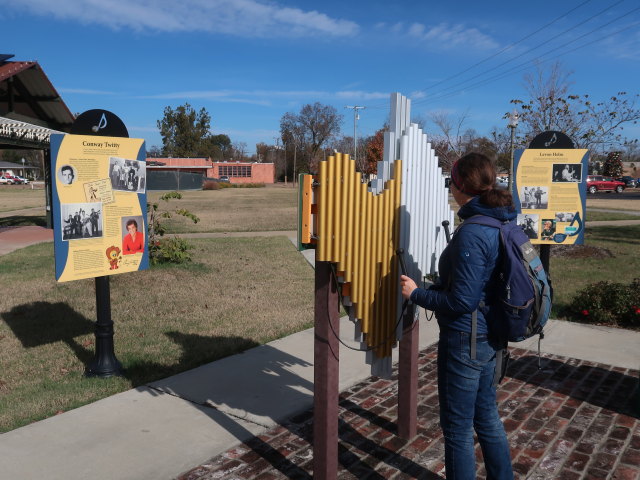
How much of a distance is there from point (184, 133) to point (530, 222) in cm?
9412

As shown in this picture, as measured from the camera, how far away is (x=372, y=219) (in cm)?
321

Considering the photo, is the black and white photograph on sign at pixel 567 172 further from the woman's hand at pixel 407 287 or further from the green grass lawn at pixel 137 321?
the woman's hand at pixel 407 287

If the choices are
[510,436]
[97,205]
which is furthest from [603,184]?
[97,205]

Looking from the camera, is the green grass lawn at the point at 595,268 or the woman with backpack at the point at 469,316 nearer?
the woman with backpack at the point at 469,316

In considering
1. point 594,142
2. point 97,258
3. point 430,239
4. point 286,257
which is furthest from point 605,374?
point 594,142

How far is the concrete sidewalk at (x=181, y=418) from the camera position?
3.55 m

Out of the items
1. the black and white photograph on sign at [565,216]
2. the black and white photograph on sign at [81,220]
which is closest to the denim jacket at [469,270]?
the black and white photograph on sign at [81,220]

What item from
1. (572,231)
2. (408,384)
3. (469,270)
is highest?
(469,270)

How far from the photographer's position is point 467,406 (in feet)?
9.05

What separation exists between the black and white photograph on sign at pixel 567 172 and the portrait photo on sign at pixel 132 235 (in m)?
5.32

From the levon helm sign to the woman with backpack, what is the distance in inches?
194

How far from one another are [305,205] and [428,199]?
3.59 ft

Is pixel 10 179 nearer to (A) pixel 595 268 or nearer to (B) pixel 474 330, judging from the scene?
(A) pixel 595 268

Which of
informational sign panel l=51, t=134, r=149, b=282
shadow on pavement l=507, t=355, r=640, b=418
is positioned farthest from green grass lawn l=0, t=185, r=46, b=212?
shadow on pavement l=507, t=355, r=640, b=418
